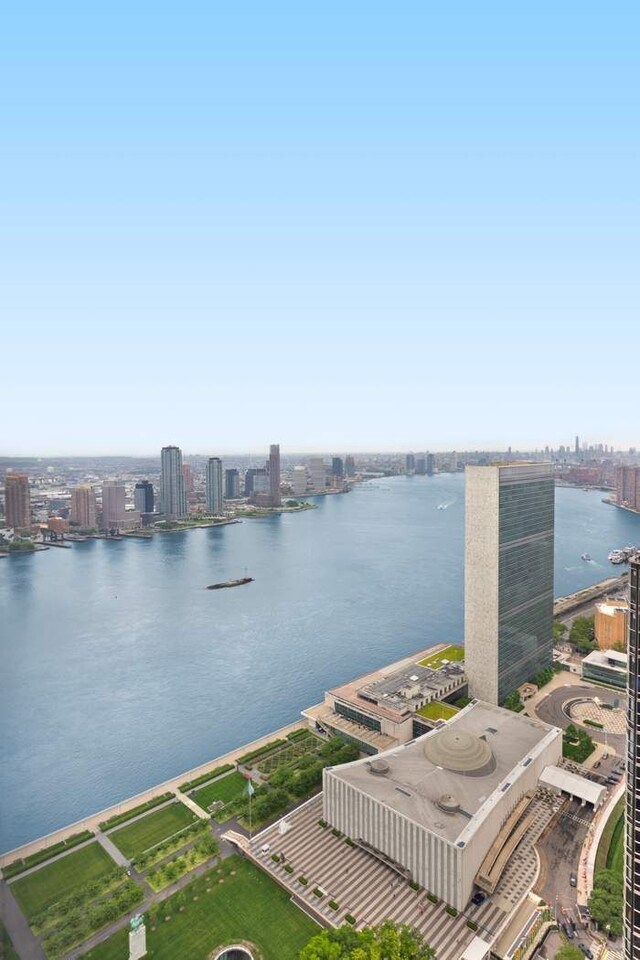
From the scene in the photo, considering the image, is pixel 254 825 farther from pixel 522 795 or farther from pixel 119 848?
pixel 522 795

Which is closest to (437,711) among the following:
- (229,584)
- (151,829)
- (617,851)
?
(617,851)

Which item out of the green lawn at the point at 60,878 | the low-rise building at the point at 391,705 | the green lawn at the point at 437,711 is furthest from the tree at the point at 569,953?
the green lawn at the point at 60,878

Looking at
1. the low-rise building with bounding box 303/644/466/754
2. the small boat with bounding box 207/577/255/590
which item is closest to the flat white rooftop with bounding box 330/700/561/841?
the low-rise building with bounding box 303/644/466/754

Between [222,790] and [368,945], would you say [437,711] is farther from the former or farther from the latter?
[368,945]

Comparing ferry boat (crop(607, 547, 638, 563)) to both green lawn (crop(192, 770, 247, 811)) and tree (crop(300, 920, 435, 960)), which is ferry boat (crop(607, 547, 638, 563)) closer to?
tree (crop(300, 920, 435, 960))

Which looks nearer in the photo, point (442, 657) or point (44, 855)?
point (44, 855)

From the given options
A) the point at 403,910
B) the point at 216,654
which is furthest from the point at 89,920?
the point at 216,654

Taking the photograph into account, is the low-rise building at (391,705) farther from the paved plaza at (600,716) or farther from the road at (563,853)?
the road at (563,853)
